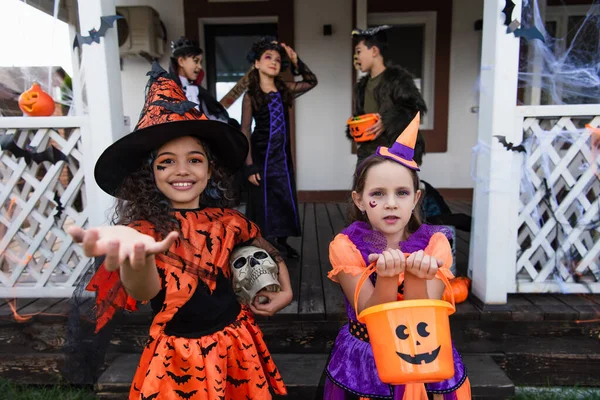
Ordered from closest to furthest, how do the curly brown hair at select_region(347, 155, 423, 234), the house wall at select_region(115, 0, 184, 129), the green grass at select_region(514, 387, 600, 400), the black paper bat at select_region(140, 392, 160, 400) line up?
the black paper bat at select_region(140, 392, 160, 400)
the curly brown hair at select_region(347, 155, 423, 234)
the green grass at select_region(514, 387, 600, 400)
the house wall at select_region(115, 0, 184, 129)

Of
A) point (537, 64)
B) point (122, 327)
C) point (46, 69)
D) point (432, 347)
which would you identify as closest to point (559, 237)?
point (537, 64)

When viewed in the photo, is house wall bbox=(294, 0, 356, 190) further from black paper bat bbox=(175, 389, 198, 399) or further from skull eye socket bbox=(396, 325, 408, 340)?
skull eye socket bbox=(396, 325, 408, 340)

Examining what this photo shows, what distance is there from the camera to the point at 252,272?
140 centimetres

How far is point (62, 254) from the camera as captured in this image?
8.30 ft

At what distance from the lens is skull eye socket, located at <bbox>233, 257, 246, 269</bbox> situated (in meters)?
1.44

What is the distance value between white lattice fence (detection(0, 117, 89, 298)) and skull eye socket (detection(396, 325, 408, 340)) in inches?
83.6

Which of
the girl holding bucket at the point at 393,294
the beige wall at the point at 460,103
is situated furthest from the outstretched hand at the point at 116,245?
the beige wall at the point at 460,103

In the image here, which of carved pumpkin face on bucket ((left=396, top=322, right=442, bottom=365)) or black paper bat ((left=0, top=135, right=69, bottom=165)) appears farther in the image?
black paper bat ((left=0, top=135, right=69, bottom=165))

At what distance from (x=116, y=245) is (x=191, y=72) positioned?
8.62 feet

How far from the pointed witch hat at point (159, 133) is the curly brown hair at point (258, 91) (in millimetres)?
1448

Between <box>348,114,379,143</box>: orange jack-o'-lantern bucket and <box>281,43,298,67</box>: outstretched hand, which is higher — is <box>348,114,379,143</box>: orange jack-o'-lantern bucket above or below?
below

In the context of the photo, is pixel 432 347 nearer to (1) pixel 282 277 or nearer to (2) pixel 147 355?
(1) pixel 282 277

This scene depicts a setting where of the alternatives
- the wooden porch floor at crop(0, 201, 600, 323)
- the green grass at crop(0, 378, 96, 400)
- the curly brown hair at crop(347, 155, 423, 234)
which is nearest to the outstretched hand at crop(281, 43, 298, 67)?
the wooden porch floor at crop(0, 201, 600, 323)

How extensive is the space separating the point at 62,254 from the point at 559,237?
2960 mm
